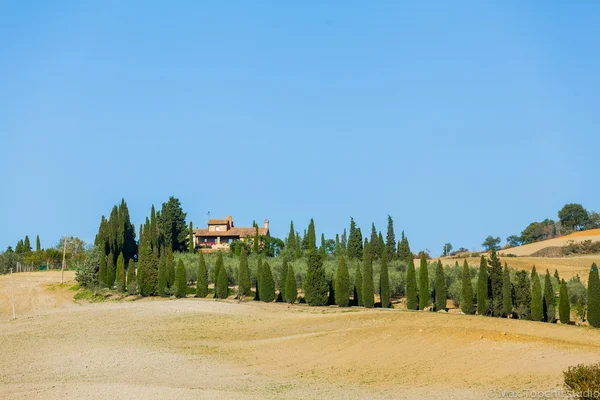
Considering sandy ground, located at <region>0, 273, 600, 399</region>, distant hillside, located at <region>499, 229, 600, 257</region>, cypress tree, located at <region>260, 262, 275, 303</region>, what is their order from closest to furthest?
sandy ground, located at <region>0, 273, 600, 399</region>
cypress tree, located at <region>260, 262, 275, 303</region>
distant hillside, located at <region>499, 229, 600, 257</region>

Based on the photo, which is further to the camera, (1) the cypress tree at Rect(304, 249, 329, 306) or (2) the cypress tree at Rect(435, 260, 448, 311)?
(1) the cypress tree at Rect(304, 249, 329, 306)

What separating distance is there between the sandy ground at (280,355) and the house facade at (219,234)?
65.4 metres

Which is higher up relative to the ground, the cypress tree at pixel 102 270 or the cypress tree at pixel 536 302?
the cypress tree at pixel 102 270

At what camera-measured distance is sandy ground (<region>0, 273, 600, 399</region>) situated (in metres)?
27.5

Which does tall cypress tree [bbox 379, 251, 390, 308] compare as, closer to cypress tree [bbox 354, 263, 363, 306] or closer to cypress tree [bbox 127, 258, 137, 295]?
cypress tree [bbox 354, 263, 363, 306]

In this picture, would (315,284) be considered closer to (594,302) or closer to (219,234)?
(594,302)

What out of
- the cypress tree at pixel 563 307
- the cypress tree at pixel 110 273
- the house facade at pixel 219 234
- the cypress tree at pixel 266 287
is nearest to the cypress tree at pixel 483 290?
the cypress tree at pixel 563 307

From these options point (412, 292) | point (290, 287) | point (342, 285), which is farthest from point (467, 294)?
point (290, 287)

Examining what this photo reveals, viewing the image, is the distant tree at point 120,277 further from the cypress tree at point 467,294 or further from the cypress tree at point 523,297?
the cypress tree at point 523,297

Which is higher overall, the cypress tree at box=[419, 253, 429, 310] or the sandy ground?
the cypress tree at box=[419, 253, 429, 310]

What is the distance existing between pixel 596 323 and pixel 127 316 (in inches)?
1251

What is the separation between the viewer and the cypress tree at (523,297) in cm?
5366

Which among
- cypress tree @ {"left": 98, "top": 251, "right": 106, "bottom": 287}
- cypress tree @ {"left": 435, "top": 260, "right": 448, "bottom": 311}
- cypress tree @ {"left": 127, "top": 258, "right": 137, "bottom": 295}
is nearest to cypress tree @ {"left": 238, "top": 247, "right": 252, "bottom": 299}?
cypress tree @ {"left": 127, "top": 258, "right": 137, "bottom": 295}

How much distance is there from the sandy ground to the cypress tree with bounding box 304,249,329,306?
5720mm
